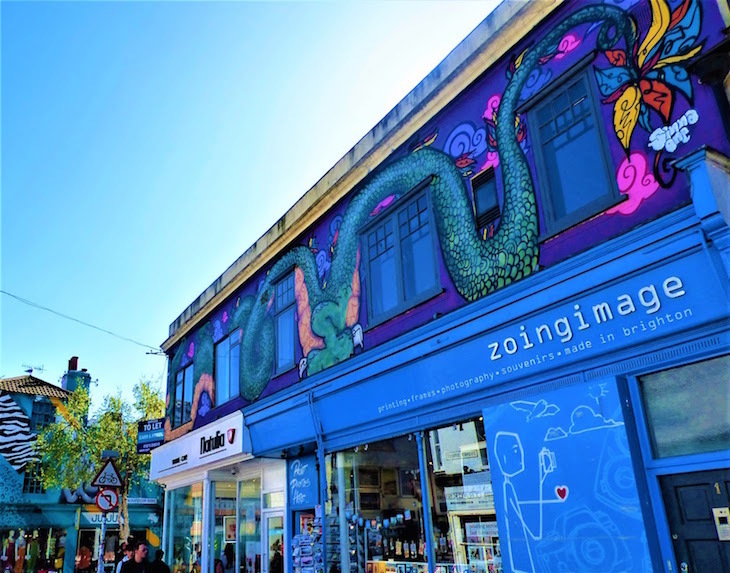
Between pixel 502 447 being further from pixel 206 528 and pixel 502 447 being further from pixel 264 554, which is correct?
pixel 206 528

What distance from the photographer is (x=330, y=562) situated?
400 inches

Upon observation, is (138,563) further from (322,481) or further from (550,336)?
(550,336)

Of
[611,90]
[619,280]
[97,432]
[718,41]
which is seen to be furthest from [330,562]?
[97,432]

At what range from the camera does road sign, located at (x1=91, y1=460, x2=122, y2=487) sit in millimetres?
10133

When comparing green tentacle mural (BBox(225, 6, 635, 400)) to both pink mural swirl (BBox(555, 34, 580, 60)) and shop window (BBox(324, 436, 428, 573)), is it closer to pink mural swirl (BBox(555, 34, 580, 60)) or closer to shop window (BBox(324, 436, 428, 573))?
pink mural swirl (BBox(555, 34, 580, 60))

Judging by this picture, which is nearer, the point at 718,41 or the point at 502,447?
the point at 718,41

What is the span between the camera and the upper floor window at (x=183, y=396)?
17.0 meters

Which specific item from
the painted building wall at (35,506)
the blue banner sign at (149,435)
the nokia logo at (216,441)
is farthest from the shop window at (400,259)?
the painted building wall at (35,506)

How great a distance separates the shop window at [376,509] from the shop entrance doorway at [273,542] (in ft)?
7.76

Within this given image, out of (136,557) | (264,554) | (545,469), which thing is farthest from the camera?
(264,554)

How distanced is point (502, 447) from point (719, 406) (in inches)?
95.4

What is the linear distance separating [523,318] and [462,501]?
2720 mm

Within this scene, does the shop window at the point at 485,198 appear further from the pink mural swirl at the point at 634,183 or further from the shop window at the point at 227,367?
the shop window at the point at 227,367

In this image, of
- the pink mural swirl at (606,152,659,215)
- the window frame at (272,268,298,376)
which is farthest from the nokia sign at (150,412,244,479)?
the pink mural swirl at (606,152,659,215)
